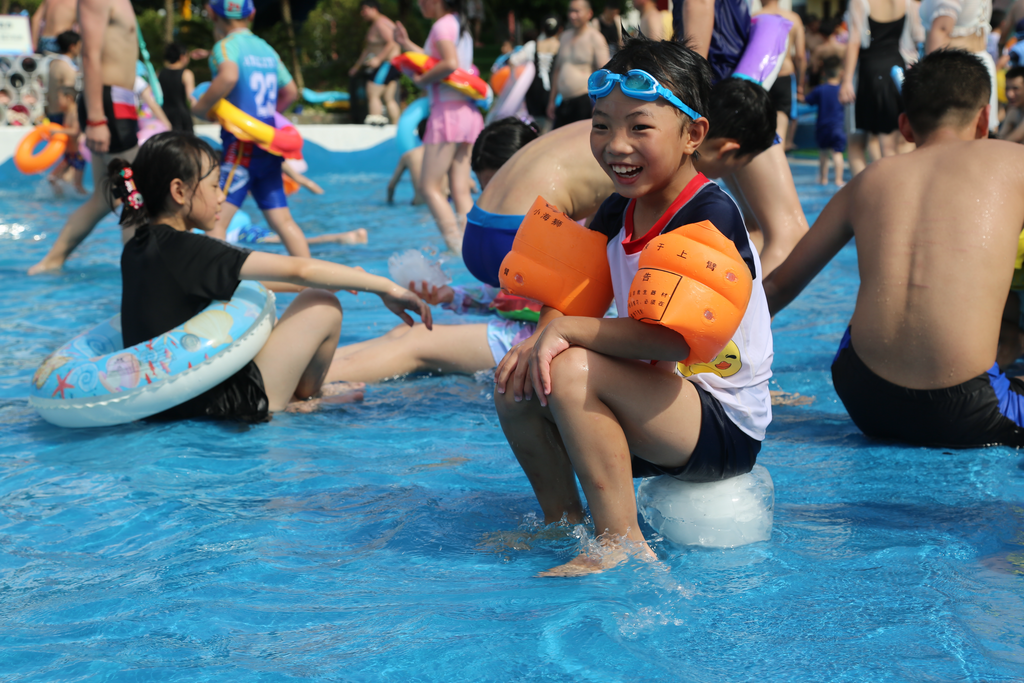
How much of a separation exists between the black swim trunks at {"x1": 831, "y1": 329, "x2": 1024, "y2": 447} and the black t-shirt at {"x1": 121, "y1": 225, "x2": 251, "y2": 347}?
232 cm

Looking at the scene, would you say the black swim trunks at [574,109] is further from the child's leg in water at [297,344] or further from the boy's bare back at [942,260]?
the boy's bare back at [942,260]

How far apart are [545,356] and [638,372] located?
24cm

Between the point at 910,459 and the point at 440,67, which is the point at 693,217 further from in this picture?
the point at 440,67

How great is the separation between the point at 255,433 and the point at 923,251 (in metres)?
2.51

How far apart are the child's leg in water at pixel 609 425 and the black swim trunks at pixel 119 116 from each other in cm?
523

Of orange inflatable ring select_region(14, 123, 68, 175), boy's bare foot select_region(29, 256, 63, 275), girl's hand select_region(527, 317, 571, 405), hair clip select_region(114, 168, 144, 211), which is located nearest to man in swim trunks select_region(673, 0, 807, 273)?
girl's hand select_region(527, 317, 571, 405)

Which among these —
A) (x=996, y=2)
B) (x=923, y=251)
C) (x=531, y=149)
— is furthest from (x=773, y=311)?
(x=996, y=2)

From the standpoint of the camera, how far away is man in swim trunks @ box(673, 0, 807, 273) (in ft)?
14.0

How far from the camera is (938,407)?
3.19 meters

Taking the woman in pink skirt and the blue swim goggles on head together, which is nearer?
the blue swim goggles on head

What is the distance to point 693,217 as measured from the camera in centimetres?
235

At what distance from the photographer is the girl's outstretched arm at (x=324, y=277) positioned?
3.71 metres

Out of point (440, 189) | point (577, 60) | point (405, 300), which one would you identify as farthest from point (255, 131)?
point (577, 60)

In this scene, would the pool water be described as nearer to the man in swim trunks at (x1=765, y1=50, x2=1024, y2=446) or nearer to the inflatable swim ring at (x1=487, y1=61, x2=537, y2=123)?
the man in swim trunks at (x1=765, y1=50, x2=1024, y2=446)
